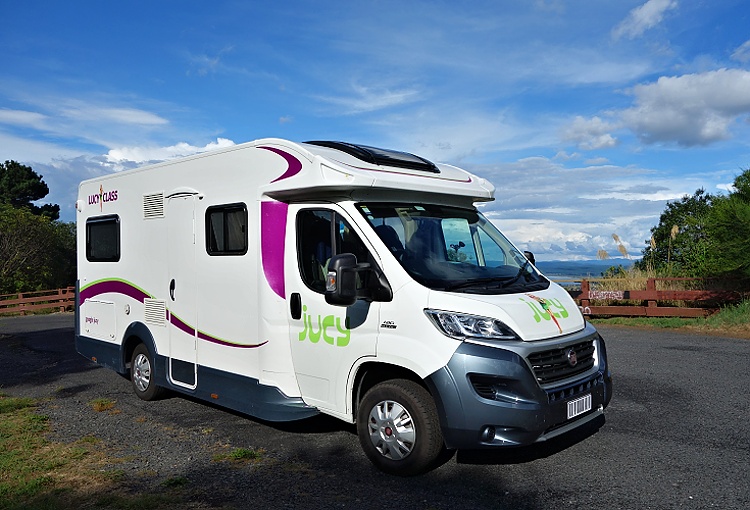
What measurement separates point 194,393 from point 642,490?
454cm

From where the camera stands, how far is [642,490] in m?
4.57

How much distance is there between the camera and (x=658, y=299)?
49.2ft

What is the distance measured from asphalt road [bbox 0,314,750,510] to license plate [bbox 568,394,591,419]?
50 centimetres

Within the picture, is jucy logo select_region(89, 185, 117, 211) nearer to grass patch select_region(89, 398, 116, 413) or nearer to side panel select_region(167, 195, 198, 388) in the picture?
side panel select_region(167, 195, 198, 388)

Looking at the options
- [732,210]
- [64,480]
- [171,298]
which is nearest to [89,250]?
[171,298]

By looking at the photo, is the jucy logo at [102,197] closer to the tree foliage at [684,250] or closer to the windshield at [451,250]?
the windshield at [451,250]

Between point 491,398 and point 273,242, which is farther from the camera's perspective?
point 273,242

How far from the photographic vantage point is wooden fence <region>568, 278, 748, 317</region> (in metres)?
14.4

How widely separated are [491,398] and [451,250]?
60.0 inches

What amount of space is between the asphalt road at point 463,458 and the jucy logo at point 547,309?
1218mm

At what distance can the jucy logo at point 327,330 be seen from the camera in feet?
17.3

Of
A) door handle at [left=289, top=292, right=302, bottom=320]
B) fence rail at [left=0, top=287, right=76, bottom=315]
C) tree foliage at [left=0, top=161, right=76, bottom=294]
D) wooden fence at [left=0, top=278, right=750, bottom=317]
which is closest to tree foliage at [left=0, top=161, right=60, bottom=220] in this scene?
tree foliage at [left=0, top=161, right=76, bottom=294]

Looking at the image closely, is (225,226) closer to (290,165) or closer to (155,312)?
(290,165)

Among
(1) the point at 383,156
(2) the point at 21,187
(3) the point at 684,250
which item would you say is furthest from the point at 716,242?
(2) the point at 21,187
